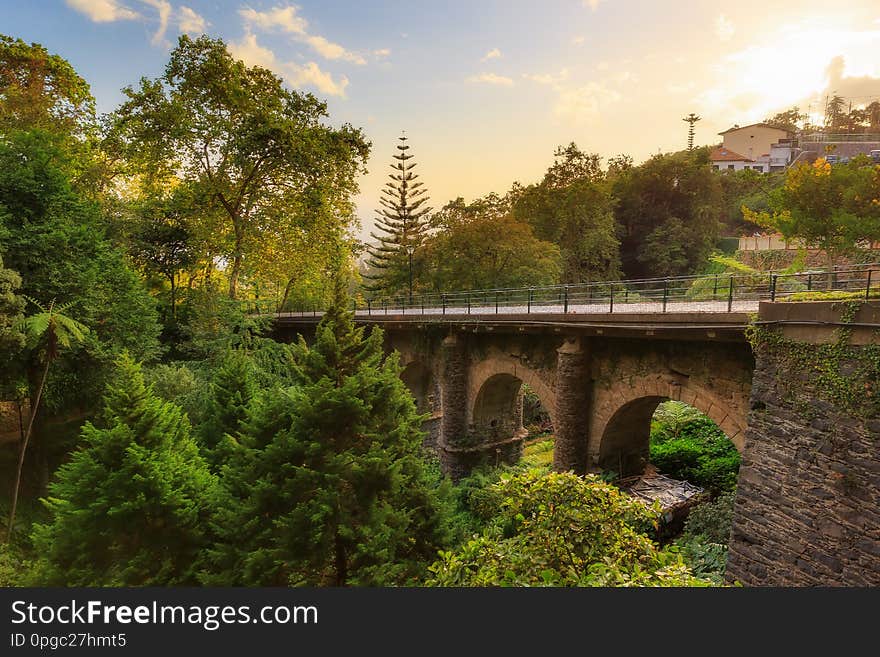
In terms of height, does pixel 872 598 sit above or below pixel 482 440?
above

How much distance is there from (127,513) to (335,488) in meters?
4.23

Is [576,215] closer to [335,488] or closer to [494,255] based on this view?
[494,255]

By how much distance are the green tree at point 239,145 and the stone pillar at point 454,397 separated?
1094cm

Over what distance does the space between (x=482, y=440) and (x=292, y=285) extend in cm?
1705

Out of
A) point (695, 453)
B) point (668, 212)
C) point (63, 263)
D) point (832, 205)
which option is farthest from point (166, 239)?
point (668, 212)

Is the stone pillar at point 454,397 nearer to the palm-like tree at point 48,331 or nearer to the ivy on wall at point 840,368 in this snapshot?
the ivy on wall at point 840,368

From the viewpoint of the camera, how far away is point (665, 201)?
129 feet

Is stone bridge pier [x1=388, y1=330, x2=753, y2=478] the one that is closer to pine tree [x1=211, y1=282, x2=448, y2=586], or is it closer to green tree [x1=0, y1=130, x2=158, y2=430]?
pine tree [x1=211, y1=282, x2=448, y2=586]

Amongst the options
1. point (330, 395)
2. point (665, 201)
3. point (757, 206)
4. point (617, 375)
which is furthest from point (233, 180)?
point (757, 206)

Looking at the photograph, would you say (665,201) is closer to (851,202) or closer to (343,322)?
(851,202)

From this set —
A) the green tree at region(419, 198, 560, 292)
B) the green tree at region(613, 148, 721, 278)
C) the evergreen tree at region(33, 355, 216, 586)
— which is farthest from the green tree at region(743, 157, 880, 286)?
the evergreen tree at region(33, 355, 216, 586)

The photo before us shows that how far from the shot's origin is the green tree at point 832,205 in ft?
67.4

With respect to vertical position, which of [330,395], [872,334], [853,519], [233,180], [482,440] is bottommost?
[482,440]

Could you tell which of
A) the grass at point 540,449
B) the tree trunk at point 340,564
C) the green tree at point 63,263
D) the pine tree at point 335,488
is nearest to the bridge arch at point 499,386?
the pine tree at point 335,488
